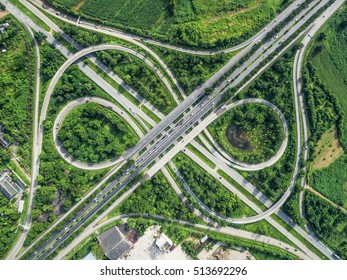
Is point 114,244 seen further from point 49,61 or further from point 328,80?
point 328,80

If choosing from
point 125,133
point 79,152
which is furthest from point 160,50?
point 79,152

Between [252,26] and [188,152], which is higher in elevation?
[252,26]

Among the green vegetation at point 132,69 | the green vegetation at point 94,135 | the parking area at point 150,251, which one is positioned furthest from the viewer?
the green vegetation at point 132,69

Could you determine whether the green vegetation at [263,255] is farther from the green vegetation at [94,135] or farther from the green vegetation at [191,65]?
the green vegetation at [191,65]

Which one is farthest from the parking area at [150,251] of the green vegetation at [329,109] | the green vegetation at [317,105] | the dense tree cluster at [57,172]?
the green vegetation at [317,105]

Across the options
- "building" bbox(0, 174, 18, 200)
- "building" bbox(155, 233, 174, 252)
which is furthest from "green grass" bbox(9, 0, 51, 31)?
"building" bbox(155, 233, 174, 252)

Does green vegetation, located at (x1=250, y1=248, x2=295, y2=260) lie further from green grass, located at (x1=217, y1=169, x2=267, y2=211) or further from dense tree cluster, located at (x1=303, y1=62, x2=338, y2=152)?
dense tree cluster, located at (x1=303, y1=62, x2=338, y2=152)

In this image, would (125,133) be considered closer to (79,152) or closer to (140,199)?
(79,152)
